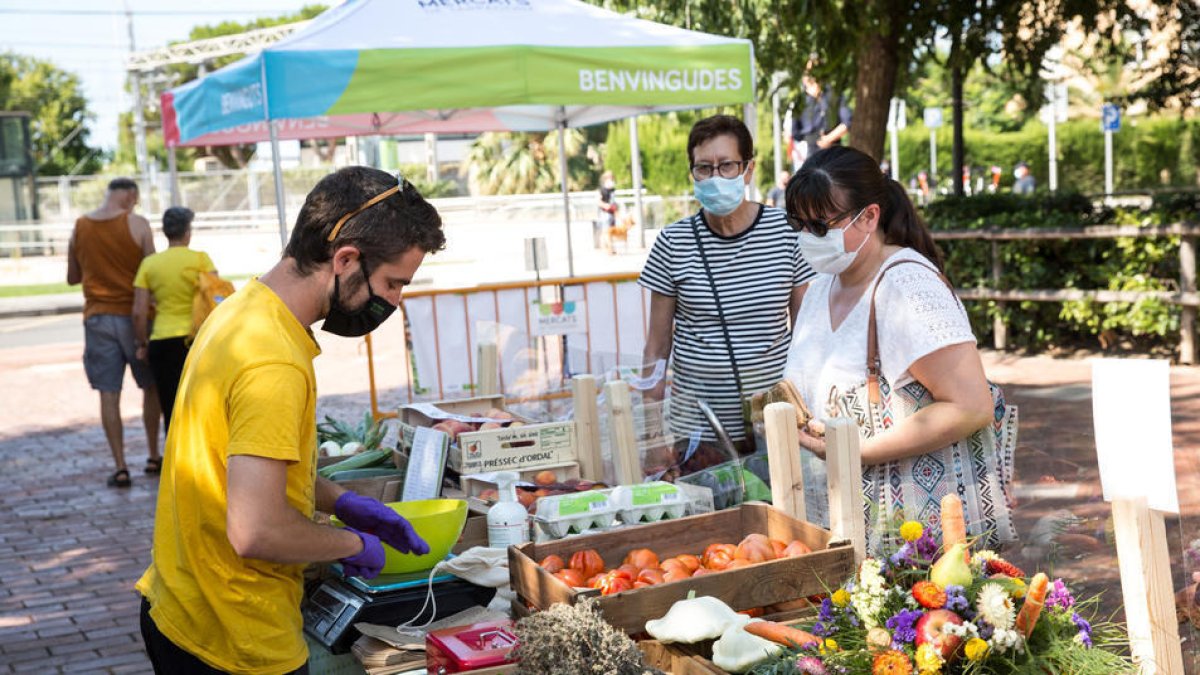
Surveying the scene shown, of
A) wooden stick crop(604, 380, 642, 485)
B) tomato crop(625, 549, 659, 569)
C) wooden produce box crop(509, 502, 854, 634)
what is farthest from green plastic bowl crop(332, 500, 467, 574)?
wooden stick crop(604, 380, 642, 485)

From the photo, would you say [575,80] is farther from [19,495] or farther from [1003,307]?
[1003,307]

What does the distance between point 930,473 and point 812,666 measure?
955 millimetres

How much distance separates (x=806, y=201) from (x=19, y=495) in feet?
25.0

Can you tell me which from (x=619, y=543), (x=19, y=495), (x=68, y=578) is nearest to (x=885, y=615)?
(x=619, y=543)

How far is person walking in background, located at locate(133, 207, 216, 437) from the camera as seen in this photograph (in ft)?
27.2

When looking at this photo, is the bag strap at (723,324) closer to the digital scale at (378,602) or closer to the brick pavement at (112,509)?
the brick pavement at (112,509)

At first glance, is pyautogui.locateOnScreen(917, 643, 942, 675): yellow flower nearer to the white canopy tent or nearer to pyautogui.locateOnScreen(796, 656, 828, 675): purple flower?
pyautogui.locateOnScreen(796, 656, 828, 675): purple flower

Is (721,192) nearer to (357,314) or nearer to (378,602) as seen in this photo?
(378,602)

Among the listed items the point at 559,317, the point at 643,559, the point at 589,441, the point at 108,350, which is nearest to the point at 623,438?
the point at 589,441

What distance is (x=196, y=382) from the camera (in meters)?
2.36

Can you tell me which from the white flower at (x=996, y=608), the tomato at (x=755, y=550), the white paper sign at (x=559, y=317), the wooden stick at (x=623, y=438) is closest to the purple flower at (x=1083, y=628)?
the white flower at (x=996, y=608)

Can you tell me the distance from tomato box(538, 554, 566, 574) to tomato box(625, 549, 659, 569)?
0.17 metres

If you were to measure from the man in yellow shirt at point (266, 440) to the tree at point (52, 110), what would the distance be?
6379 centimetres

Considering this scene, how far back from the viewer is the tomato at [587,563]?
2.96 meters
